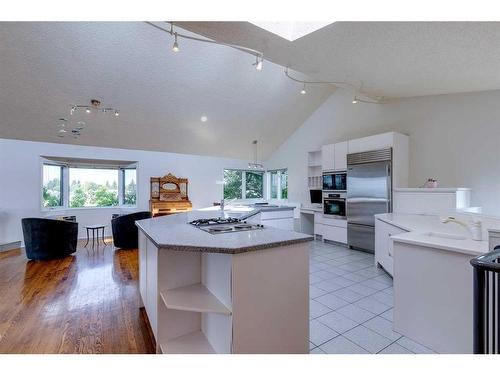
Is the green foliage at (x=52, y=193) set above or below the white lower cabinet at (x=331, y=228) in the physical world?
above

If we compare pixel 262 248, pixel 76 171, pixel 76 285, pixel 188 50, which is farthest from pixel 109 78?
pixel 262 248

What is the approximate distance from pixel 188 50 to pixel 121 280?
3.63 meters

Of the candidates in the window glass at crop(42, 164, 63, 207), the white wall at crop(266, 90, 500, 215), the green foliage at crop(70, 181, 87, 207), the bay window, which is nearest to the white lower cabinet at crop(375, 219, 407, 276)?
the white wall at crop(266, 90, 500, 215)

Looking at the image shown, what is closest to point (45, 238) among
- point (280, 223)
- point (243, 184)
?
point (280, 223)

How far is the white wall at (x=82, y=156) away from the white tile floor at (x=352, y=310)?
4348 mm

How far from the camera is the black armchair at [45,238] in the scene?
4.36 meters

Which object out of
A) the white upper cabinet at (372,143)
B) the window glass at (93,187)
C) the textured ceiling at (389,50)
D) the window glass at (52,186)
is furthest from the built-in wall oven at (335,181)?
the window glass at (52,186)

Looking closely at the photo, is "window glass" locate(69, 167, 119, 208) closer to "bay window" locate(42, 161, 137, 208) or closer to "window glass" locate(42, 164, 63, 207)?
"bay window" locate(42, 161, 137, 208)

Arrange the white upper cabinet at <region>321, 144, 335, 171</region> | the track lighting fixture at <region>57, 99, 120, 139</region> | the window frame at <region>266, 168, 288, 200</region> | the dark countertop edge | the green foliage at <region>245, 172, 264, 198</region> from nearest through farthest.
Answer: the dark countertop edge, the track lighting fixture at <region>57, 99, 120, 139</region>, the white upper cabinet at <region>321, 144, 335, 171</region>, the window frame at <region>266, 168, 288, 200</region>, the green foliage at <region>245, 172, 264, 198</region>

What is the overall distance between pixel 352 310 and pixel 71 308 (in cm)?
302

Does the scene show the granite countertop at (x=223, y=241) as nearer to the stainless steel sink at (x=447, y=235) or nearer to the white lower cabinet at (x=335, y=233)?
the stainless steel sink at (x=447, y=235)

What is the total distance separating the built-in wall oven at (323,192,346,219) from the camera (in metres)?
5.29

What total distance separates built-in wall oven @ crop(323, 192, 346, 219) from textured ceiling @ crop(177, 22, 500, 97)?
102 inches

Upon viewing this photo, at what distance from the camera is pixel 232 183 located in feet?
26.8
